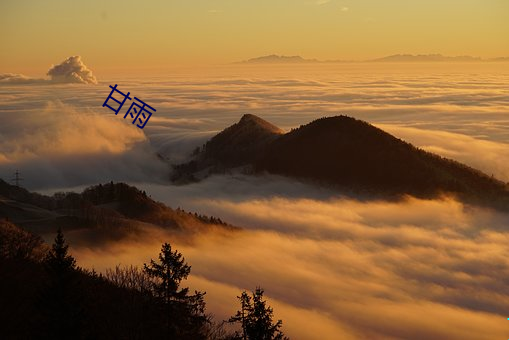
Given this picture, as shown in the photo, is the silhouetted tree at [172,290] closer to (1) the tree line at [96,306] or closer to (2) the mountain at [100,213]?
(1) the tree line at [96,306]

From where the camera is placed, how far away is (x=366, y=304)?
109 metres

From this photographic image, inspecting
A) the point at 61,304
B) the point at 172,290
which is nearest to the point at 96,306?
the point at 172,290

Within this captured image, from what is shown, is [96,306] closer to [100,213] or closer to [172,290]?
[172,290]

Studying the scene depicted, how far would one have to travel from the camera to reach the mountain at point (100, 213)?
124 m

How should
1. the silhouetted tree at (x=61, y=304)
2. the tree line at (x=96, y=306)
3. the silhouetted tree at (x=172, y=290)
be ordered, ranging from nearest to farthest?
the silhouetted tree at (x=61, y=304)
the tree line at (x=96, y=306)
the silhouetted tree at (x=172, y=290)

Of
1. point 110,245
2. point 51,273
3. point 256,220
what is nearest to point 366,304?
point 110,245

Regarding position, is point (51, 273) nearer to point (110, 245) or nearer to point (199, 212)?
point (110, 245)

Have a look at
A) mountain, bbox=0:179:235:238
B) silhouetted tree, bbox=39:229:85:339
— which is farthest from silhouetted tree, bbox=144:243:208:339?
mountain, bbox=0:179:235:238

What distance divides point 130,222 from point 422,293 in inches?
2623

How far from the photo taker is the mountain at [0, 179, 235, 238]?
124 meters

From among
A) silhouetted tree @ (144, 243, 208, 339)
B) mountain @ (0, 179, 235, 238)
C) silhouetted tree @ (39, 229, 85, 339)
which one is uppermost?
mountain @ (0, 179, 235, 238)

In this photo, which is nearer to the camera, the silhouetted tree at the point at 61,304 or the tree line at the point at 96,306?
the silhouetted tree at the point at 61,304

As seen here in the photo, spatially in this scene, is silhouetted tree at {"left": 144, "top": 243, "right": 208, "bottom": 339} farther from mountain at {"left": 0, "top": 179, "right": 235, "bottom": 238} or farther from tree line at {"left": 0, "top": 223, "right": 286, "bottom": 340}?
mountain at {"left": 0, "top": 179, "right": 235, "bottom": 238}

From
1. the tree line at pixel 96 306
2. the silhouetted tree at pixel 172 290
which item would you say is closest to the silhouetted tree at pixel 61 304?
the tree line at pixel 96 306
